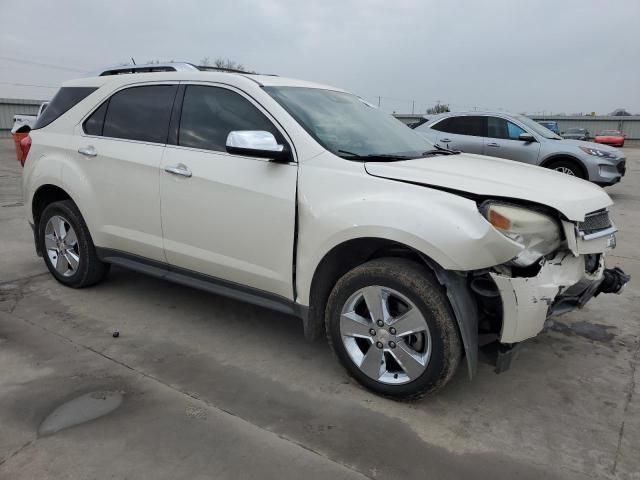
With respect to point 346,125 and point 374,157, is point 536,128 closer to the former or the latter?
point 346,125

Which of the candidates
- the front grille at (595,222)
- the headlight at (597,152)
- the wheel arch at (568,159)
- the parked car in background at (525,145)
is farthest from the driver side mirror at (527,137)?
the front grille at (595,222)

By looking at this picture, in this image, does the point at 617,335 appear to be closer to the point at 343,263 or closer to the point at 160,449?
the point at 343,263

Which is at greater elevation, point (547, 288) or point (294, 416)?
point (547, 288)

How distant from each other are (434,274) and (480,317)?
0.36 meters

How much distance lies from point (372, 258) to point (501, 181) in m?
0.86

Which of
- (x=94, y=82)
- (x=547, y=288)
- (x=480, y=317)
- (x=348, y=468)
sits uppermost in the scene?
(x=94, y=82)

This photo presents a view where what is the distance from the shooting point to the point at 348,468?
2.45 meters

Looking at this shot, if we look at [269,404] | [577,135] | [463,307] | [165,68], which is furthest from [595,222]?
[577,135]

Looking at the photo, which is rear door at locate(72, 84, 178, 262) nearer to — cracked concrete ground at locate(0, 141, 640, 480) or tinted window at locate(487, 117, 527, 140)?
cracked concrete ground at locate(0, 141, 640, 480)

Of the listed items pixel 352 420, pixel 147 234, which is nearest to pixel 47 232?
pixel 147 234

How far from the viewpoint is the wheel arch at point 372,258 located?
2684mm

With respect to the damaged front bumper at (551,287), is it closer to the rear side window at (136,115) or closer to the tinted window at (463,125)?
the rear side window at (136,115)

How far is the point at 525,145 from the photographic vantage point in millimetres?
10109

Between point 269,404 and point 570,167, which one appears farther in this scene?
point 570,167
